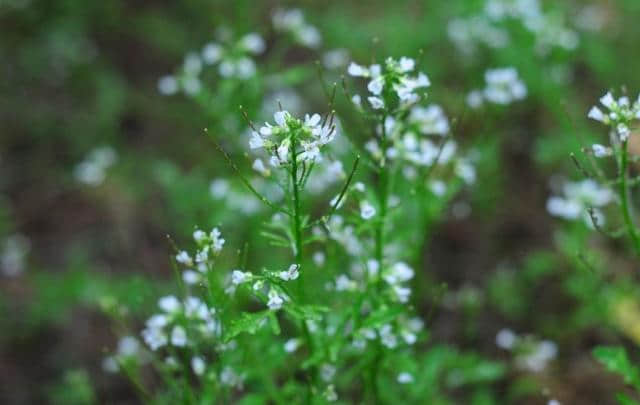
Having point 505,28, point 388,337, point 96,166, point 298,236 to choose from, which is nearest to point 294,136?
point 298,236

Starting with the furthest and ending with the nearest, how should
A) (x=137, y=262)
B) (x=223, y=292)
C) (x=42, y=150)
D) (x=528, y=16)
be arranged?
(x=42, y=150)
(x=528, y=16)
(x=137, y=262)
(x=223, y=292)

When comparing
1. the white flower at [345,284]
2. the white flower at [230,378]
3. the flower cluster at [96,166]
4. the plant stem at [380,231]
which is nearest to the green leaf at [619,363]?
the plant stem at [380,231]

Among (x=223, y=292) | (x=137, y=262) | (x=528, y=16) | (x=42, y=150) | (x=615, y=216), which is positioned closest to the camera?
(x=223, y=292)

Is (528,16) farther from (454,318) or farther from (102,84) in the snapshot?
(102,84)

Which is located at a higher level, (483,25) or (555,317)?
(483,25)

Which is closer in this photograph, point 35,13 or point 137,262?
point 137,262

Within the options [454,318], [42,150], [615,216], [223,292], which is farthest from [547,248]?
[42,150]

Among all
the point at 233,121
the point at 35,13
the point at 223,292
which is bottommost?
the point at 223,292

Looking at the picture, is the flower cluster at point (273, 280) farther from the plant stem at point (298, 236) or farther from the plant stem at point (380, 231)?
the plant stem at point (380, 231)
